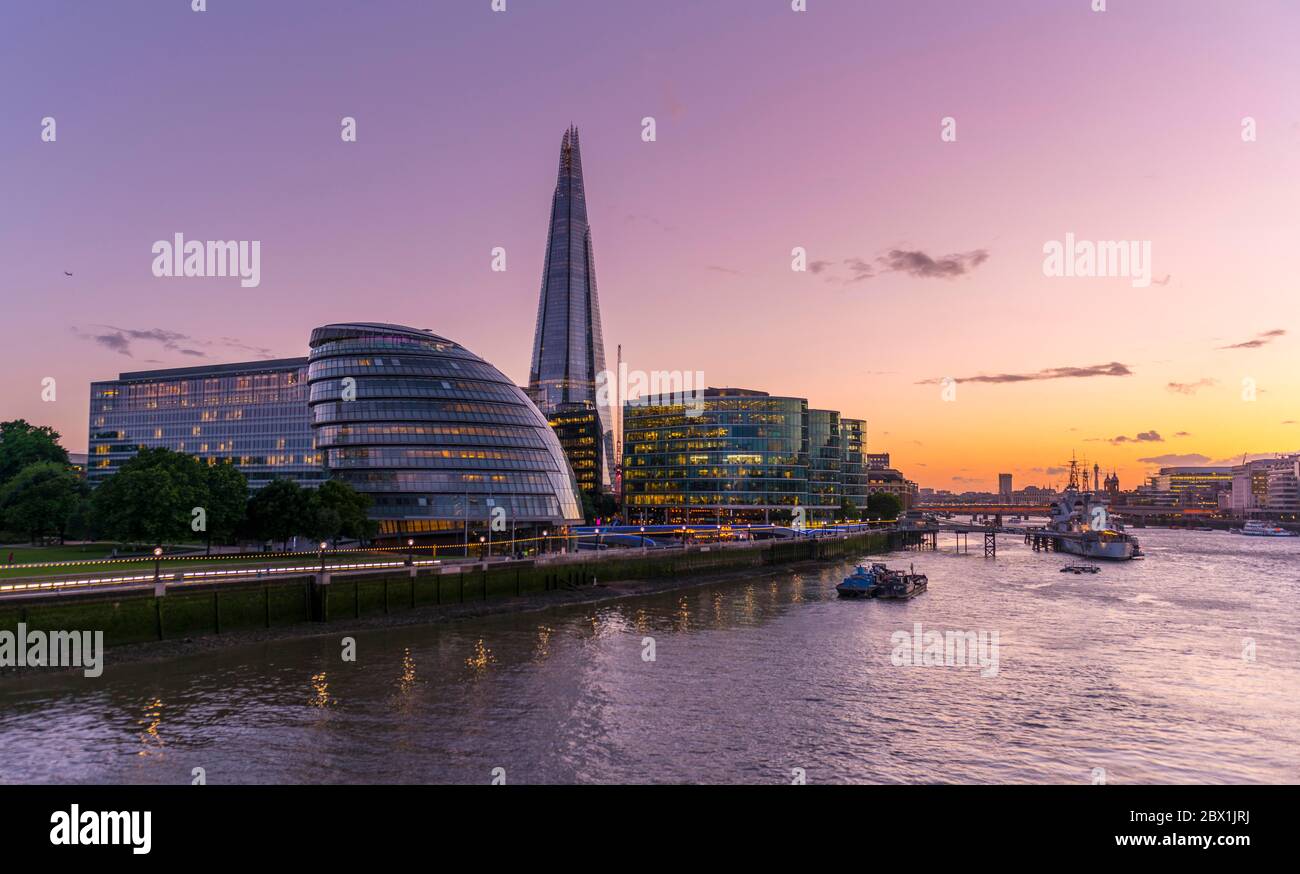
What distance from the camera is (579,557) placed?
76938mm

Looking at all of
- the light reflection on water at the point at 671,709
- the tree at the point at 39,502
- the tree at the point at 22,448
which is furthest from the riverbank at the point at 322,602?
the tree at the point at 22,448

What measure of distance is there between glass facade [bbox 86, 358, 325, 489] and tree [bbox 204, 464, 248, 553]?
53625mm

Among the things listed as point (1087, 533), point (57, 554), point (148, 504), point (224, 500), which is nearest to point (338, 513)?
point (224, 500)

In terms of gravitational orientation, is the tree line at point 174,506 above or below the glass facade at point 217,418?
below

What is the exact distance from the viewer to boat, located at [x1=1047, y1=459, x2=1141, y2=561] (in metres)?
135

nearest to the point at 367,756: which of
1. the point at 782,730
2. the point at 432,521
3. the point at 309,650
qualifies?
the point at 782,730

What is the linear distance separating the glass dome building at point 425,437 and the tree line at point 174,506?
7435 mm

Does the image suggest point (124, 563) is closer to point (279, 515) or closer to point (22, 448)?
point (279, 515)

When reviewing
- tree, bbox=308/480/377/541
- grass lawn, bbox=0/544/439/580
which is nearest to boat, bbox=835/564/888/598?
grass lawn, bbox=0/544/439/580

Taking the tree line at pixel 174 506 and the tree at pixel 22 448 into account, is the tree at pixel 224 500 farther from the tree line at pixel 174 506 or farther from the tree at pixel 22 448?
the tree at pixel 22 448

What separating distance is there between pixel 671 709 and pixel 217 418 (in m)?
128

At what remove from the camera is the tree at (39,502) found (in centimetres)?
7294

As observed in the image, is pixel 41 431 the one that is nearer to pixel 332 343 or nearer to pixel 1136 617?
pixel 332 343

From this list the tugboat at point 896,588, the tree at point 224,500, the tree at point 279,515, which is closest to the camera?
the tree at point 224,500
